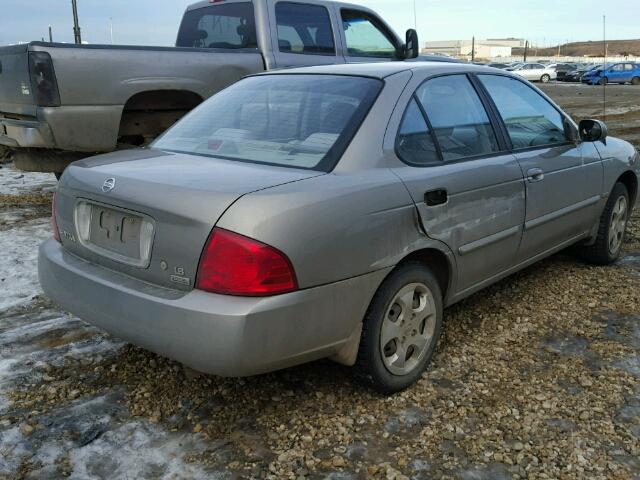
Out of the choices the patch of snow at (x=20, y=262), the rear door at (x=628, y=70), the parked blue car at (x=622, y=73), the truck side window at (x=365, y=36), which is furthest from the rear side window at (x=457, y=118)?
the rear door at (x=628, y=70)

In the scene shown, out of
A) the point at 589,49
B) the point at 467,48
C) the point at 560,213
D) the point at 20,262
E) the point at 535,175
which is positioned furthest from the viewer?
the point at 589,49

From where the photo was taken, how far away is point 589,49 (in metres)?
139

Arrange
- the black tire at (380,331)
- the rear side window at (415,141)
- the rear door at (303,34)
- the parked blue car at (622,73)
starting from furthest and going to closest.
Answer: the parked blue car at (622,73), the rear door at (303,34), the rear side window at (415,141), the black tire at (380,331)

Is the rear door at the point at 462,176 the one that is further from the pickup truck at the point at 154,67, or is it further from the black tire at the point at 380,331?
the pickup truck at the point at 154,67

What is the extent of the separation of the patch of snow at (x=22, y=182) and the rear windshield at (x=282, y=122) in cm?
527

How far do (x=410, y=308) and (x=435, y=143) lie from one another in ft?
2.85

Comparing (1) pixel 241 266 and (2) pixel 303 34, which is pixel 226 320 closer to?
(1) pixel 241 266

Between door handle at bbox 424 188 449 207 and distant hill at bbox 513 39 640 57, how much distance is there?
131 metres

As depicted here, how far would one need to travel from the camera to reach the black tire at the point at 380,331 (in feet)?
9.46

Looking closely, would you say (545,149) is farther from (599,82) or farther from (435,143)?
(599,82)

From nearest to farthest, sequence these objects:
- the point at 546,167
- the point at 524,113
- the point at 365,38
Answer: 1. the point at 546,167
2. the point at 524,113
3. the point at 365,38

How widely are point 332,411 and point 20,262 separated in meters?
3.23

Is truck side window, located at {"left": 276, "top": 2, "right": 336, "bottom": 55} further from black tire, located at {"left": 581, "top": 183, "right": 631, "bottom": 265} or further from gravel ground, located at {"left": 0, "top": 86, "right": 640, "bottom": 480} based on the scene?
gravel ground, located at {"left": 0, "top": 86, "right": 640, "bottom": 480}

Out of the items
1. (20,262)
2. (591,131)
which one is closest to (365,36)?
(591,131)
